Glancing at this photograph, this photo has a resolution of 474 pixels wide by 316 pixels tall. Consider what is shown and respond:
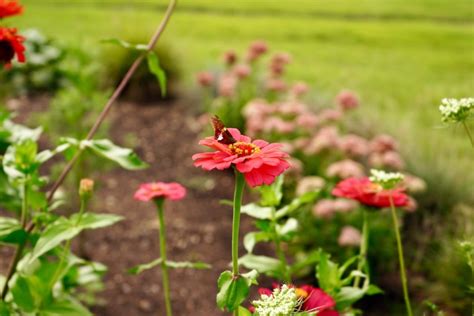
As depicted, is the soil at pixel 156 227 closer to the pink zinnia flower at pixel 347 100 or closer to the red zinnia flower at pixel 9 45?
the pink zinnia flower at pixel 347 100

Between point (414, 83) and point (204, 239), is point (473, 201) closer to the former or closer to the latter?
point (204, 239)

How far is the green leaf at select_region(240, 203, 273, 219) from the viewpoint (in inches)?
47.7

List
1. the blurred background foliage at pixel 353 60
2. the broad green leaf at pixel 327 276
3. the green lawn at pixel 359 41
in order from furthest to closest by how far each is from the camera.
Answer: the green lawn at pixel 359 41, the blurred background foliage at pixel 353 60, the broad green leaf at pixel 327 276

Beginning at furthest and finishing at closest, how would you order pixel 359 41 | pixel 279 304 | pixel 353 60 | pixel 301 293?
pixel 359 41
pixel 353 60
pixel 301 293
pixel 279 304

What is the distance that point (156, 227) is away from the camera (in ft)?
9.52

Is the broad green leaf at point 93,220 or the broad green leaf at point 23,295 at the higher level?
the broad green leaf at point 93,220

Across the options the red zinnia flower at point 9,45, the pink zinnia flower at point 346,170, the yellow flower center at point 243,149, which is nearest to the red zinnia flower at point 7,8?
the red zinnia flower at point 9,45

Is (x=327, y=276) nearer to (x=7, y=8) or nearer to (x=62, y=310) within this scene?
(x=62, y=310)

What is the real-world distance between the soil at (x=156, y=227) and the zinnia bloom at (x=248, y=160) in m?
1.64

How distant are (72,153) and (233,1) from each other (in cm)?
814

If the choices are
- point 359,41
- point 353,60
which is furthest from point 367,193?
point 359,41

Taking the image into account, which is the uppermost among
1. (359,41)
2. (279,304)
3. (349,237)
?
(279,304)

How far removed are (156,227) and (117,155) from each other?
166 centimetres

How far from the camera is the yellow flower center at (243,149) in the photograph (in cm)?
77
